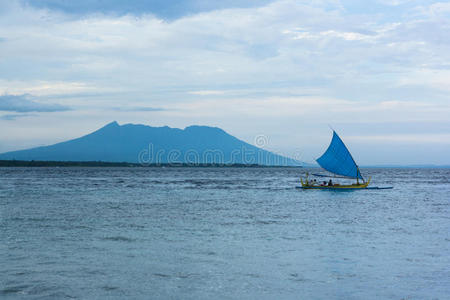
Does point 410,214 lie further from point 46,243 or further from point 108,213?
point 46,243

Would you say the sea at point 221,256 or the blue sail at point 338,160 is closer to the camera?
the sea at point 221,256

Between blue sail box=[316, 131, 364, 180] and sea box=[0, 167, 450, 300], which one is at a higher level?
blue sail box=[316, 131, 364, 180]

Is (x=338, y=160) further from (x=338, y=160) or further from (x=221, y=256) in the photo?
(x=221, y=256)

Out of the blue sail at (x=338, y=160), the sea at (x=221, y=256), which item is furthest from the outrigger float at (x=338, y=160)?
the sea at (x=221, y=256)

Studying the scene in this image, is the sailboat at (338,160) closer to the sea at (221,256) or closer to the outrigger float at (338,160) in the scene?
the outrigger float at (338,160)

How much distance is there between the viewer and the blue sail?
52.2 m

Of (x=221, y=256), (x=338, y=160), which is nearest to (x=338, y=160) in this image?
(x=338, y=160)

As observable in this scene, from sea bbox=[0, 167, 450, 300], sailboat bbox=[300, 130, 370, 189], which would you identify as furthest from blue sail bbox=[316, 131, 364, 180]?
sea bbox=[0, 167, 450, 300]

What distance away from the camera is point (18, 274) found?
13.6 meters

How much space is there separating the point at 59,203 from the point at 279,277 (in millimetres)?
28016

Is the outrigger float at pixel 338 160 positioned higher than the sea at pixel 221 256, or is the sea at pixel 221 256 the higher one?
the outrigger float at pixel 338 160

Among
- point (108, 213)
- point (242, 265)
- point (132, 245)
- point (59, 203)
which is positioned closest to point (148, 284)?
point (242, 265)

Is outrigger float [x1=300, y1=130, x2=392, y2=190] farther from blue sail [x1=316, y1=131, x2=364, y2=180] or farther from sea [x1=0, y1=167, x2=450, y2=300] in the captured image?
sea [x1=0, y1=167, x2=450, y2=300]

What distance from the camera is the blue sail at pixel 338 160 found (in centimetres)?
5222
